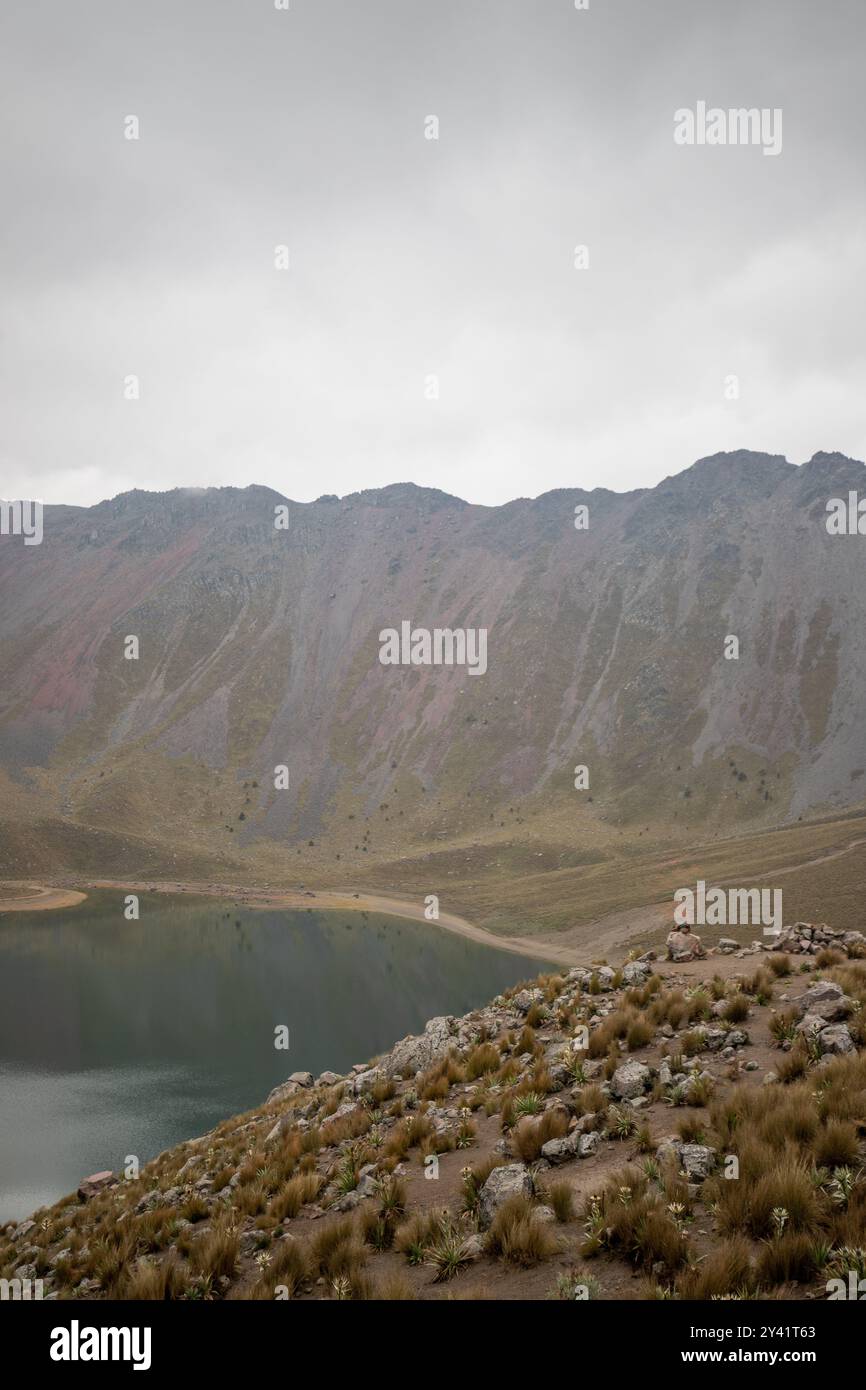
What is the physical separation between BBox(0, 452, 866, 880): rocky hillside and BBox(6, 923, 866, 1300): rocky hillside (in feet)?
305

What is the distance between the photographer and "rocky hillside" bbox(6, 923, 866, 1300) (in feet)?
21.1

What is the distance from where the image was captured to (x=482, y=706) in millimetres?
162125

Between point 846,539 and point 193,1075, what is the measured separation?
170 meters

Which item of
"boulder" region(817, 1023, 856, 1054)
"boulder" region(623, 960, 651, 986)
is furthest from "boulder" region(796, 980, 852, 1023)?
"boulder" region(623, 960, 651, 986)

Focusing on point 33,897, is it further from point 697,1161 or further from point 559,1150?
point 697,1161

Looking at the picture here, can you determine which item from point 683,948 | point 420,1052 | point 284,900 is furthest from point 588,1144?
point 284,900

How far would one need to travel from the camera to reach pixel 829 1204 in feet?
20.9

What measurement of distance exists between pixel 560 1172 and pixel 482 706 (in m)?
154

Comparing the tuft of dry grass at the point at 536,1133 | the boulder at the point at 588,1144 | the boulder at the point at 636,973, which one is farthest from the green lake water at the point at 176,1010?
the boulder at the point at 588,1144

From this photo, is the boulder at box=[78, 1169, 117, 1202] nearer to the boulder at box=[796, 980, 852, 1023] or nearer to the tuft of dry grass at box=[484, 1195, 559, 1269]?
the tuft of dry grass at box=[484, 1195, 559, 1269]

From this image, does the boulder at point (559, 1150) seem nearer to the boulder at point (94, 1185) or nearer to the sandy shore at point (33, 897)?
the boulder at point (94, 1185)

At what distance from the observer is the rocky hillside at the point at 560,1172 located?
6.44m

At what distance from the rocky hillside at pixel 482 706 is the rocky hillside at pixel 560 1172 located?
9293cm
